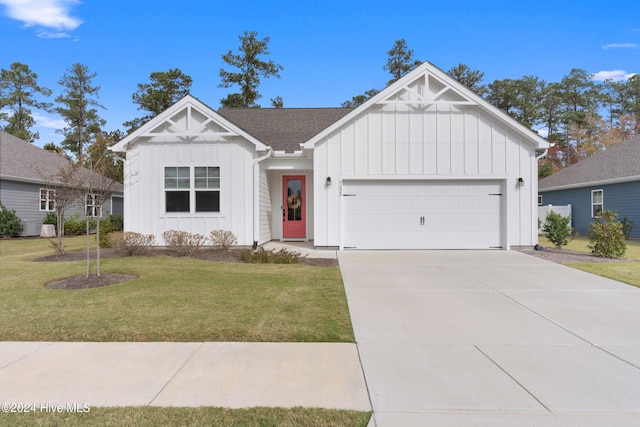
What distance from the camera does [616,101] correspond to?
41938 mm

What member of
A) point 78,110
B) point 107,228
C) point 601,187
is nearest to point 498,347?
point 107,228

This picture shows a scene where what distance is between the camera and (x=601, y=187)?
18.5 m

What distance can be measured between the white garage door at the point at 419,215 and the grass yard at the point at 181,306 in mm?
3811

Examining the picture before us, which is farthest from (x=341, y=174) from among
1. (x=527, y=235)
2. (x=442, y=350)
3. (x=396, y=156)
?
(x=442, y=350)

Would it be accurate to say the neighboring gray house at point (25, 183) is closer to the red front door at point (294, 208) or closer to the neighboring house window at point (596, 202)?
the red front door at point (294, 208)

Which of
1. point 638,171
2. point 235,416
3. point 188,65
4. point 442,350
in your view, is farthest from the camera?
point 188,65

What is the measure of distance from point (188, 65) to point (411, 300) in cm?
3450

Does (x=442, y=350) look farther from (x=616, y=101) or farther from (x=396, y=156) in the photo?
(x=616, y=101)

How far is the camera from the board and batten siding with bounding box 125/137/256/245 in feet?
39.7

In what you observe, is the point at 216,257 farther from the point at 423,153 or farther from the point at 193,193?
the point at 423,153

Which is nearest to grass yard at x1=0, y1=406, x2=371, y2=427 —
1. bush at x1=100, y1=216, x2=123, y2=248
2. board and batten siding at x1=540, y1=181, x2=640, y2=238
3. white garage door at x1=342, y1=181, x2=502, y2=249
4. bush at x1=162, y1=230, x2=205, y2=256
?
bush at x1=162, y1=230, x2=205, y2=256

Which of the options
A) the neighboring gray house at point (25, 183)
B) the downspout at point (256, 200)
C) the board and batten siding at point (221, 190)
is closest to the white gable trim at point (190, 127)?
the board and batten siding at point (221, 190)

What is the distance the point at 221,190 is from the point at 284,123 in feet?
17.4

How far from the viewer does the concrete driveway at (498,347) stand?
2905 millimetres
